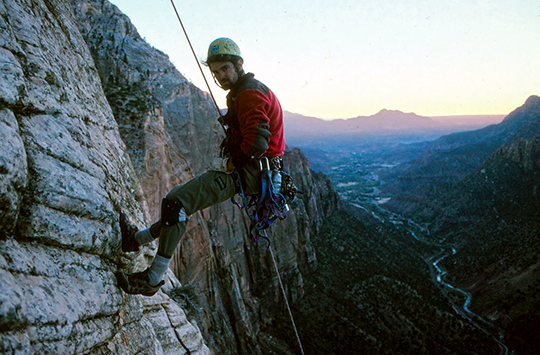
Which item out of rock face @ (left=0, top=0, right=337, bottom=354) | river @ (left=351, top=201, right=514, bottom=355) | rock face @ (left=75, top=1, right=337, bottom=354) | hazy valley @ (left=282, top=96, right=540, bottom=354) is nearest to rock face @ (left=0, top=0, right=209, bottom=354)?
rock face @ (left=0, top=0, right=337, bottom=354)

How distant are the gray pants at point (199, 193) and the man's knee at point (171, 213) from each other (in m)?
0.06

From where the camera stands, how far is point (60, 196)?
11.1 ft

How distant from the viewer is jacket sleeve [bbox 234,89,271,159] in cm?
456

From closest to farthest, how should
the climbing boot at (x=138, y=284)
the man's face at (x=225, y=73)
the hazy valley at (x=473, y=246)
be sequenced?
1. the climbing boot at (x=138, y=284)
2. the man's face at (x=225, y=73)
3. the hazy valley at (x=473, y=246)

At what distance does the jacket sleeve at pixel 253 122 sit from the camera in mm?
4562

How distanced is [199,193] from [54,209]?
5.75 feet

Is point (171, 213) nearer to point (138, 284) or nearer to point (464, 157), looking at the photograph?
point (138, 284)

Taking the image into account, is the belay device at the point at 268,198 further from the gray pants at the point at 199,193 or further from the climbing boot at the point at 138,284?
the climbing boot at the point at 138,284

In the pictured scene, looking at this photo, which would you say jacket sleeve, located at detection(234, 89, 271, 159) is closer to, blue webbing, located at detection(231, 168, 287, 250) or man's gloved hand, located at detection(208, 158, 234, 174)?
man's gloved hand, located at detection(208, 158, 234, 174)

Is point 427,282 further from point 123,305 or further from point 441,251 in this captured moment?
point 123,305

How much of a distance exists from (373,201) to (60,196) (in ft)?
485

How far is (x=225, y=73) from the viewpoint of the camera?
5047 millimetres

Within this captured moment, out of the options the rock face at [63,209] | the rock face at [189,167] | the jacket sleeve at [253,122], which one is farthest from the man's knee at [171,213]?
the rock face at [189,167]

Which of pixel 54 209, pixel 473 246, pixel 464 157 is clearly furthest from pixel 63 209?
pixel 464 157
